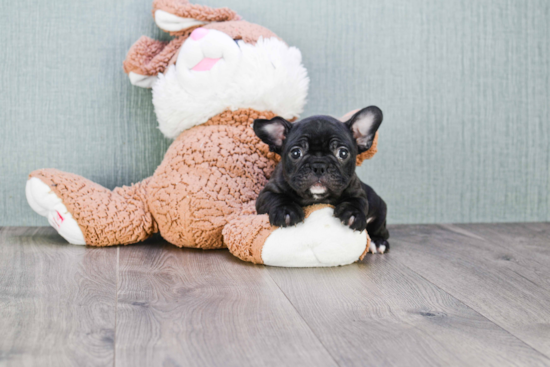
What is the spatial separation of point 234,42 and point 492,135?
44.6 inches

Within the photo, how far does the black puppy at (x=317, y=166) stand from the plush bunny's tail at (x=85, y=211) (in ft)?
1.34

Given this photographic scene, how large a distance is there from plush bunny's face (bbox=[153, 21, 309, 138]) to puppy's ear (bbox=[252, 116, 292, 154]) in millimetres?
229

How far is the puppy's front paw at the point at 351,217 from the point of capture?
131cm

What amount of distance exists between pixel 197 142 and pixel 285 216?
1.52ft

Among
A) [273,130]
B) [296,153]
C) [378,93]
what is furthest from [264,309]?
[378,93]

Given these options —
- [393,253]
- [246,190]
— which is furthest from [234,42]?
[393,253]

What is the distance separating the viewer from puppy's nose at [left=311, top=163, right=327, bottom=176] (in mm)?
1265

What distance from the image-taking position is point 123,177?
1.88 m

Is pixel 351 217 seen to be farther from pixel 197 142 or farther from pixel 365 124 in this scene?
pixel 197 142

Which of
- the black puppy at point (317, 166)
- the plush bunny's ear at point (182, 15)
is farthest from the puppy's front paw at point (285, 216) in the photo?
the plush bunny's ear at point (182, 15)

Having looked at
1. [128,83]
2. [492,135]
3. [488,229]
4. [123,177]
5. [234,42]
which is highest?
[234,42]

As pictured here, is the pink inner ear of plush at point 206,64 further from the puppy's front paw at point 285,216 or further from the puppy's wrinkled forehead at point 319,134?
the puppy's front paw at point 285,216

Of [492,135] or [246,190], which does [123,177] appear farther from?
[492,135]

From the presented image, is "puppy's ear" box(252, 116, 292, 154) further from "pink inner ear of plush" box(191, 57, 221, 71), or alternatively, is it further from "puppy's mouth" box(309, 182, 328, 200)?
"pink inner ear of plush" box(191, 57, 221, 71)
